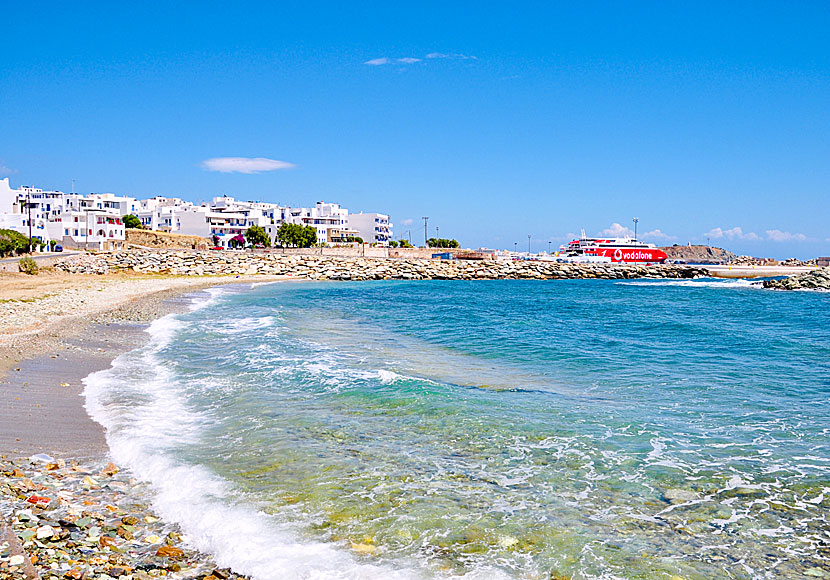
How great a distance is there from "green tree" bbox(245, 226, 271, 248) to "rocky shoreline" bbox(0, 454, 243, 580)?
118 meters

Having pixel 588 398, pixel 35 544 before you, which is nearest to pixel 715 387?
pixel 588 398

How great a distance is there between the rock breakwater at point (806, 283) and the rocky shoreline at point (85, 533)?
3074 inches

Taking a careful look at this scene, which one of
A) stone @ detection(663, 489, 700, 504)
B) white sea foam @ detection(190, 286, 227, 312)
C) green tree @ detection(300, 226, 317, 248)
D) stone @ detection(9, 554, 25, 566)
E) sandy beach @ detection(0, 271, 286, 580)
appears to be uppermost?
green tree @ detection(300, 226, 317, 248)

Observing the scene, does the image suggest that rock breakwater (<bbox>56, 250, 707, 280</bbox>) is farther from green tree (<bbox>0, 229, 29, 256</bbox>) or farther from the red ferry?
the red ferry

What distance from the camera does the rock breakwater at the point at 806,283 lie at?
232 ft

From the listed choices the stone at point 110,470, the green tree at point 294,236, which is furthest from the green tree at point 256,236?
the stone at point 110,470

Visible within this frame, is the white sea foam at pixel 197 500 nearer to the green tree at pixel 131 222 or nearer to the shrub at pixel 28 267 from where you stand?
the shrub at pixel 28 267

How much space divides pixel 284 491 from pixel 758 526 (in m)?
5.89

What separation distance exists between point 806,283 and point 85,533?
81.8m

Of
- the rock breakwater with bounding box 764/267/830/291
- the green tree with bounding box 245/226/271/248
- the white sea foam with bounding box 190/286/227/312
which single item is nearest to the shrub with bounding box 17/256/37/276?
the white sea foam with bounding box 190/286/227/312

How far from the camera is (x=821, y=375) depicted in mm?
17828

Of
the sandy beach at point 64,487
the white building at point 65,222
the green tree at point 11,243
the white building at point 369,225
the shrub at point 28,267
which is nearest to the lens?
the sandy beach at point 64,487

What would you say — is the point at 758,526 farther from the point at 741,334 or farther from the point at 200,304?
the point at 200,304

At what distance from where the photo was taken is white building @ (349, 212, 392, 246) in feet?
556
